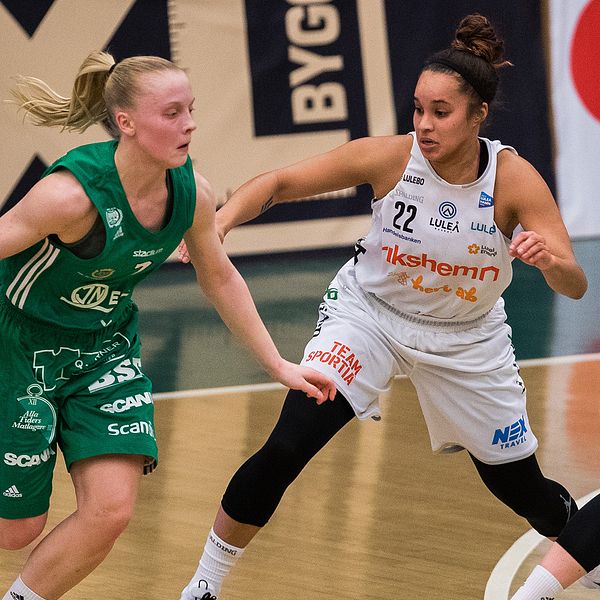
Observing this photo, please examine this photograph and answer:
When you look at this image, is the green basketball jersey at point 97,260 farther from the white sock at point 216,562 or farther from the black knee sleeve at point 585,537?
the black knee sleeve at point 585,537

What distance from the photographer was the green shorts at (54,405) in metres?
3.82

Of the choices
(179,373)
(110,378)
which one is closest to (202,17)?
(179,373)

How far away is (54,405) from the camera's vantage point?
12.7 feet

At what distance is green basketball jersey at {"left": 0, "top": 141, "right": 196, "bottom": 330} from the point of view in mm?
3662

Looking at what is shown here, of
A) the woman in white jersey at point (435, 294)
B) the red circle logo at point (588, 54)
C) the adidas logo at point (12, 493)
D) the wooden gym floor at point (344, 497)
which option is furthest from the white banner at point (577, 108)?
the adidas logo at point (12, 493)

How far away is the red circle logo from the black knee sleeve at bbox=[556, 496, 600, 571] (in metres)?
7.01

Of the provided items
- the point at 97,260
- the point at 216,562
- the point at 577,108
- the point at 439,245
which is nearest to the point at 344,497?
the point at 216,562

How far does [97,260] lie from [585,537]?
1674 millimetres

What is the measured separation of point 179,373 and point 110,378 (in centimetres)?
366

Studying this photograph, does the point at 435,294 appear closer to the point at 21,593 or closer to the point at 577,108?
the point at 21,593

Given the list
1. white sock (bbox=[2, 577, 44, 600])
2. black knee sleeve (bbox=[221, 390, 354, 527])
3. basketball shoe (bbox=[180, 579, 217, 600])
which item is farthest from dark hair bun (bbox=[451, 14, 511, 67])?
white sock (bbox=[2, 577, 44, 600])

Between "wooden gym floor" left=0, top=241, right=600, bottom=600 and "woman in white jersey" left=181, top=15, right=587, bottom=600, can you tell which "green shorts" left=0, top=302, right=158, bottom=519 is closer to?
"woman in white jersey" left=181, top=15, right=587, bottom=600

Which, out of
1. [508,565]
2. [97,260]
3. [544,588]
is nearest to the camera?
[97,260]

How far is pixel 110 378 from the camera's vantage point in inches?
154
